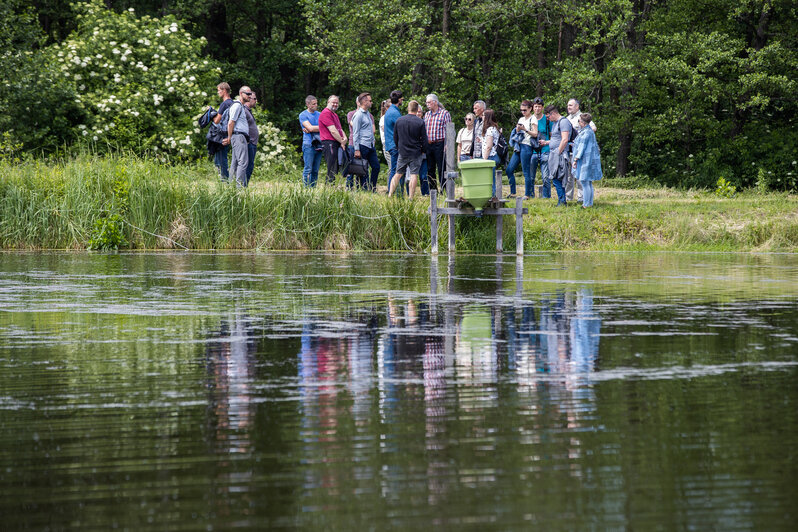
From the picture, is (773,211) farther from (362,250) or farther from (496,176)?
(362,250)

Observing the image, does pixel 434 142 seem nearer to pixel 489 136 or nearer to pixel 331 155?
pixel 489 136

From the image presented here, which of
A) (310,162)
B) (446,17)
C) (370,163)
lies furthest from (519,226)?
(446,17)

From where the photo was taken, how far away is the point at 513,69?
39250mm

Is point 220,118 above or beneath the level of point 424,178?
above

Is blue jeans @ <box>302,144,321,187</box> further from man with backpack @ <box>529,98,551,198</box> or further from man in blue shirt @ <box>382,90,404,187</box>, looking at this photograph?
man with backpack @ <box>529,98,551,198</box>

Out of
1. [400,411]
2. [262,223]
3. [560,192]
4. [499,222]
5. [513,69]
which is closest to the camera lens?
[400,411]

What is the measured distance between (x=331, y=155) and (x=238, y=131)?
1800mm

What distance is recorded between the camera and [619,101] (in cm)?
3550

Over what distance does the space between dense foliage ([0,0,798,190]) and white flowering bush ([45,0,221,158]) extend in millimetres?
56

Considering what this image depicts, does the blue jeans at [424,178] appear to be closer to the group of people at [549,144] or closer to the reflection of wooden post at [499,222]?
the group of people at [549,144]

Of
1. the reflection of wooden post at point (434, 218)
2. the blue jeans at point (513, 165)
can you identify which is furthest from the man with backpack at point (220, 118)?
the blue jeans at point (513, 165)

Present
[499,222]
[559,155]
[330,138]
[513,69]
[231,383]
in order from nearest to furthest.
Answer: [231,383] < [499,222] < [330,138] < [559,155] < [513,69]

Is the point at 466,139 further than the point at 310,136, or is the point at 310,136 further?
the point at 466,139

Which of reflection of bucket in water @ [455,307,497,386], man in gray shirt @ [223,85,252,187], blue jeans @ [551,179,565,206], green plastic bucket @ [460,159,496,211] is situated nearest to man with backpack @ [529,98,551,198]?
blue jeans @ [551,179,565,206]
